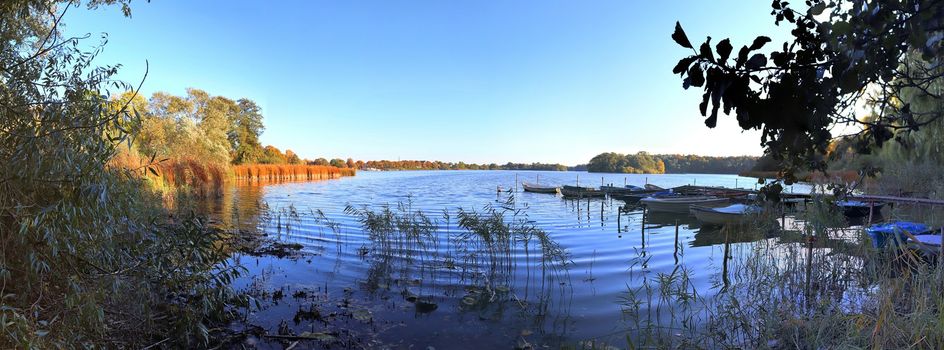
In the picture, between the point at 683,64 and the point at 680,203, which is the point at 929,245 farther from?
the point at 680,203

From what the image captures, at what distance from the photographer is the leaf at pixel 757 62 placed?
2.02 meters

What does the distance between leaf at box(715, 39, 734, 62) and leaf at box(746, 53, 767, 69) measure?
4.5 inches

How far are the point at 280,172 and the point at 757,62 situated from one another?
6116 cm

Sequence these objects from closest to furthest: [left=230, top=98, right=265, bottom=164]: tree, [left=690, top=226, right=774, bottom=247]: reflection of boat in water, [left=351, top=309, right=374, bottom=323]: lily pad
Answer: [left=351, top=309, right=374, bottom=323]: lily pad, [left=690, top=226, right=774, bottom=247]: reflection of boat in water, [left=230, top=98, right=265, bottom=164]: tree

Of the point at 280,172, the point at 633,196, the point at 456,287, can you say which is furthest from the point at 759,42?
the point at 280,172

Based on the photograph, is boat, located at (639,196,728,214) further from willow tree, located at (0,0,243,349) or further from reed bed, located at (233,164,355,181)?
reed bed, located at (233,164,355,181)

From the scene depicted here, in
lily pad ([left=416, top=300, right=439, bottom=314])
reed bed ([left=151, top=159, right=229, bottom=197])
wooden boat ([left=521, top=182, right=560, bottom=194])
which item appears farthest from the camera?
wooden boat ([left=521, top=182, right=560, bottom=194])

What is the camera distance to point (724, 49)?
2.06 meters

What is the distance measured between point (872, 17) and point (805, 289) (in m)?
7.70

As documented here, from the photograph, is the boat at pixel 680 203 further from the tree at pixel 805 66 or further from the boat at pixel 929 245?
the tree at pixel 805 66

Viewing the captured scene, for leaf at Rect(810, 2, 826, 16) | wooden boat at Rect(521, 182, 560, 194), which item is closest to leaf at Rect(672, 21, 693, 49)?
leaf at Rect(810, 2, 826, 16)

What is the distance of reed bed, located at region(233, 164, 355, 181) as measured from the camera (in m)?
49.9

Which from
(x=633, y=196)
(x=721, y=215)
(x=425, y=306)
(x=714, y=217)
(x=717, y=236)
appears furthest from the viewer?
(x=633, y=196)

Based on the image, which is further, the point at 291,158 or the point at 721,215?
the point at 291,158
